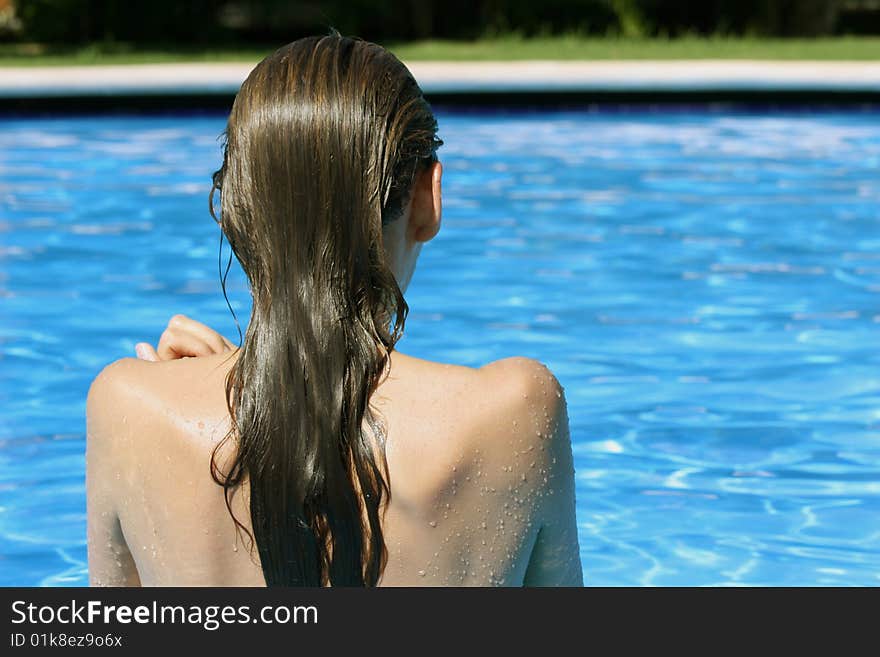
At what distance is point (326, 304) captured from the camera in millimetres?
1597

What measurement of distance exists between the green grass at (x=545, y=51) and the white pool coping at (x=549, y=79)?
1.55 meters

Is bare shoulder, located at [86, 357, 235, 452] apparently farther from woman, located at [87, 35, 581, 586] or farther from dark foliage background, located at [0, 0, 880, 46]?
dark foliage background, located at [0, 0, 880, 46]

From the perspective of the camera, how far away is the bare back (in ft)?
5.47

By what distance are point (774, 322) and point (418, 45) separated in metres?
12.9

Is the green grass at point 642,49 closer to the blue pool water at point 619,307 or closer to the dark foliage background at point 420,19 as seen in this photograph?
the dark foliage background at point 420,19

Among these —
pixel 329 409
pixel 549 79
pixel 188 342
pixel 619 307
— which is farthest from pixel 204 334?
pixel 549 79

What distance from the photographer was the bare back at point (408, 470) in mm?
1668

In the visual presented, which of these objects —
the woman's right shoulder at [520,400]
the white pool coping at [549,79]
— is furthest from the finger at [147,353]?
the white pool coping at [549,79]

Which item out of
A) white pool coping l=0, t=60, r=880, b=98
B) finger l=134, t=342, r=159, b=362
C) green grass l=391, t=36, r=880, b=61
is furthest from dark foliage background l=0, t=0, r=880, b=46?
finger l=134, t=342, r=159, b=362

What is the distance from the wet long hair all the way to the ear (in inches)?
0.9

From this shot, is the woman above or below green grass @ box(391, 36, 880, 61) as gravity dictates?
above

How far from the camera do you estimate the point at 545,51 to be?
54.4 ft

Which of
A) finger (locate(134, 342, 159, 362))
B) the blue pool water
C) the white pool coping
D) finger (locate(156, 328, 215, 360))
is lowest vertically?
the blue pool water

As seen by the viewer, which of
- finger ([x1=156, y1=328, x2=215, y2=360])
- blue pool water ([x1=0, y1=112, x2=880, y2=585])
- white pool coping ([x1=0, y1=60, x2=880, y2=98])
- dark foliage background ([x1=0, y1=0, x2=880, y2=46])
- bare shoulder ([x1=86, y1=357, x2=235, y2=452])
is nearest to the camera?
bare shoulder ([x1=86, y1=357, x2=235, y2=452])
